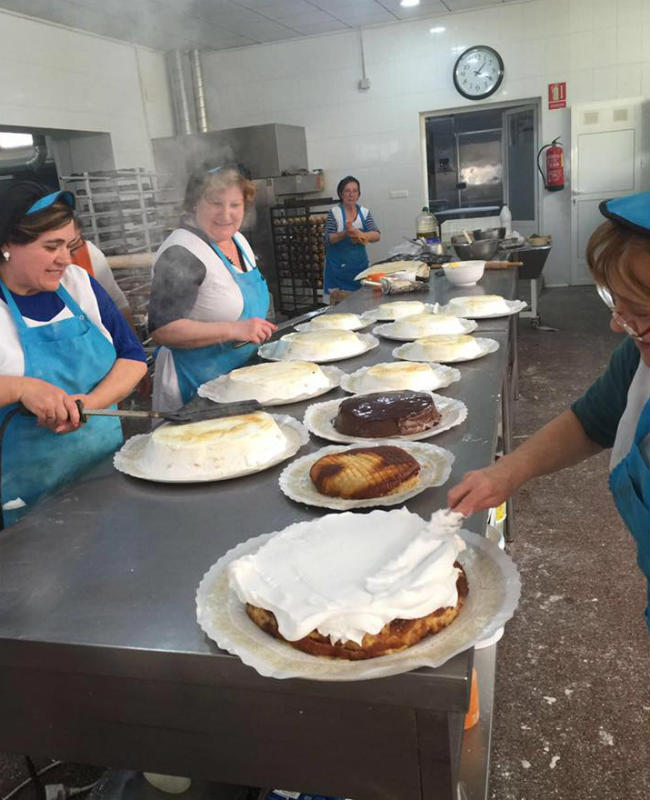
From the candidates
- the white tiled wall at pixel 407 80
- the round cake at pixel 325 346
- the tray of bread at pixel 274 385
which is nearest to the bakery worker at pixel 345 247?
the white tiled wall at pixel 407 80

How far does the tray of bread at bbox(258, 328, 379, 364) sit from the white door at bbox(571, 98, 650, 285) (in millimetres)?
6339

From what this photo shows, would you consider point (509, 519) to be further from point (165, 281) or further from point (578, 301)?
point (578, 301)

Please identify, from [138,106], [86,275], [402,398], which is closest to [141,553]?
[402,398]

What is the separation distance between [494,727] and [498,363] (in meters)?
1.18

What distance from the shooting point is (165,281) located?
2.39m

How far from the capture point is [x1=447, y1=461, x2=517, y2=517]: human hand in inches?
45.1

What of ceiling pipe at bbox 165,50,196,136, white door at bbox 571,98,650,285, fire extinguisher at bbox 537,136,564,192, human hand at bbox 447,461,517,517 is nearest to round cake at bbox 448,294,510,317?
human hand at bbox 447,461,517,517

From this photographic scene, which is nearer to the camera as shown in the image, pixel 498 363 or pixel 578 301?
pixel 498 363

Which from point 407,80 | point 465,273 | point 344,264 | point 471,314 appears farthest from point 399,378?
point 407,80

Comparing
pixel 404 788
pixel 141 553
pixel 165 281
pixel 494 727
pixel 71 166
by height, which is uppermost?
pixel 71 166

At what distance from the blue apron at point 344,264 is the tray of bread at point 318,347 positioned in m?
3.64

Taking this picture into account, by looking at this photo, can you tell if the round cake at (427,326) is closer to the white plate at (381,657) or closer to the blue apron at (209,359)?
the blue apron at (209,359)

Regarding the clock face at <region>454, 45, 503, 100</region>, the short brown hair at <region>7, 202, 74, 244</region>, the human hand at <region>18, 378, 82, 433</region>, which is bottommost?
the human hand at <region>18, 378, 82, 433</region>

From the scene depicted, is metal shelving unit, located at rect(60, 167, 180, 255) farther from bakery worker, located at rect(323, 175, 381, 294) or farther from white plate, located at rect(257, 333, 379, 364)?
bakery worker, located at rect(323, 175, 381, 294)
